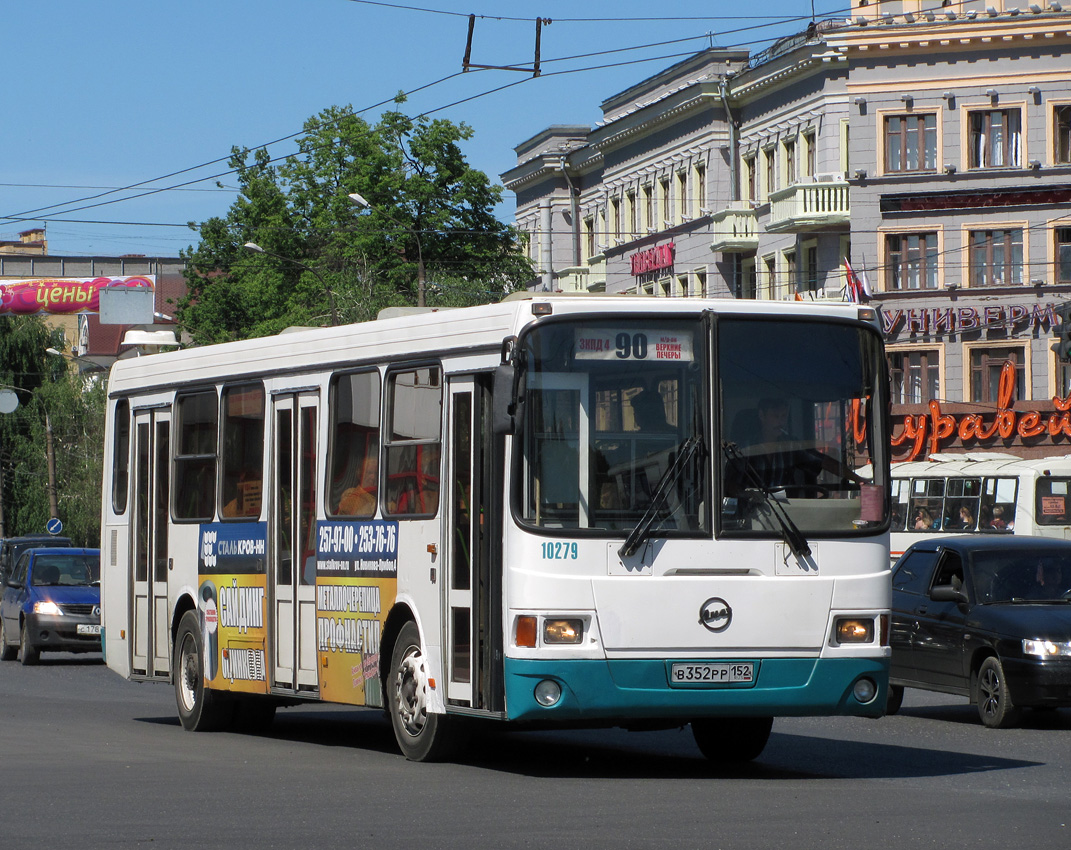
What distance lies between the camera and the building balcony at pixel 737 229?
60.5 meters

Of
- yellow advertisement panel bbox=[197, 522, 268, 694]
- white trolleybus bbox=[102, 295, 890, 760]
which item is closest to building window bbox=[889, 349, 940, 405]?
yellow advertisement panel bbox=[197, 522, 268, 694]

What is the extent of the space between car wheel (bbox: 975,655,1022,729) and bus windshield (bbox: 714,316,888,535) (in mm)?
4868

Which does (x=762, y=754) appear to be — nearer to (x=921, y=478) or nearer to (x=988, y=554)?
(x=988, y=554)

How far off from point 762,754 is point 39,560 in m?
20.4

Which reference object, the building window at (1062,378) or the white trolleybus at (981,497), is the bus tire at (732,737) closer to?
the white trolleybus at (981,497)

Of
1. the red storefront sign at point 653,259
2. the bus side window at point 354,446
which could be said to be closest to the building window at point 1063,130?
the red storefront sign at point 653,259

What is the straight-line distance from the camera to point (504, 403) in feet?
40.1

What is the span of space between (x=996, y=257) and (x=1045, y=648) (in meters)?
40.3

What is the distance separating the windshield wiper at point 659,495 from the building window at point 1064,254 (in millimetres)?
44561

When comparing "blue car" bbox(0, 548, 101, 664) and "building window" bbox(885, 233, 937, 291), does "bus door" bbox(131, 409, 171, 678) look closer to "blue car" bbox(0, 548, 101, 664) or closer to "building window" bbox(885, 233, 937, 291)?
"blue car" bbox(0, 548, 101, 664)

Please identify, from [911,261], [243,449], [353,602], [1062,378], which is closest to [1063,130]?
[911,261]

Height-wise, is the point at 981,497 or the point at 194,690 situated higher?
the point at 981,497

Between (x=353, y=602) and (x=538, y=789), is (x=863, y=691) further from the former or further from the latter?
(x=353, y=602)

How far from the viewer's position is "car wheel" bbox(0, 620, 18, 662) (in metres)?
32.8
